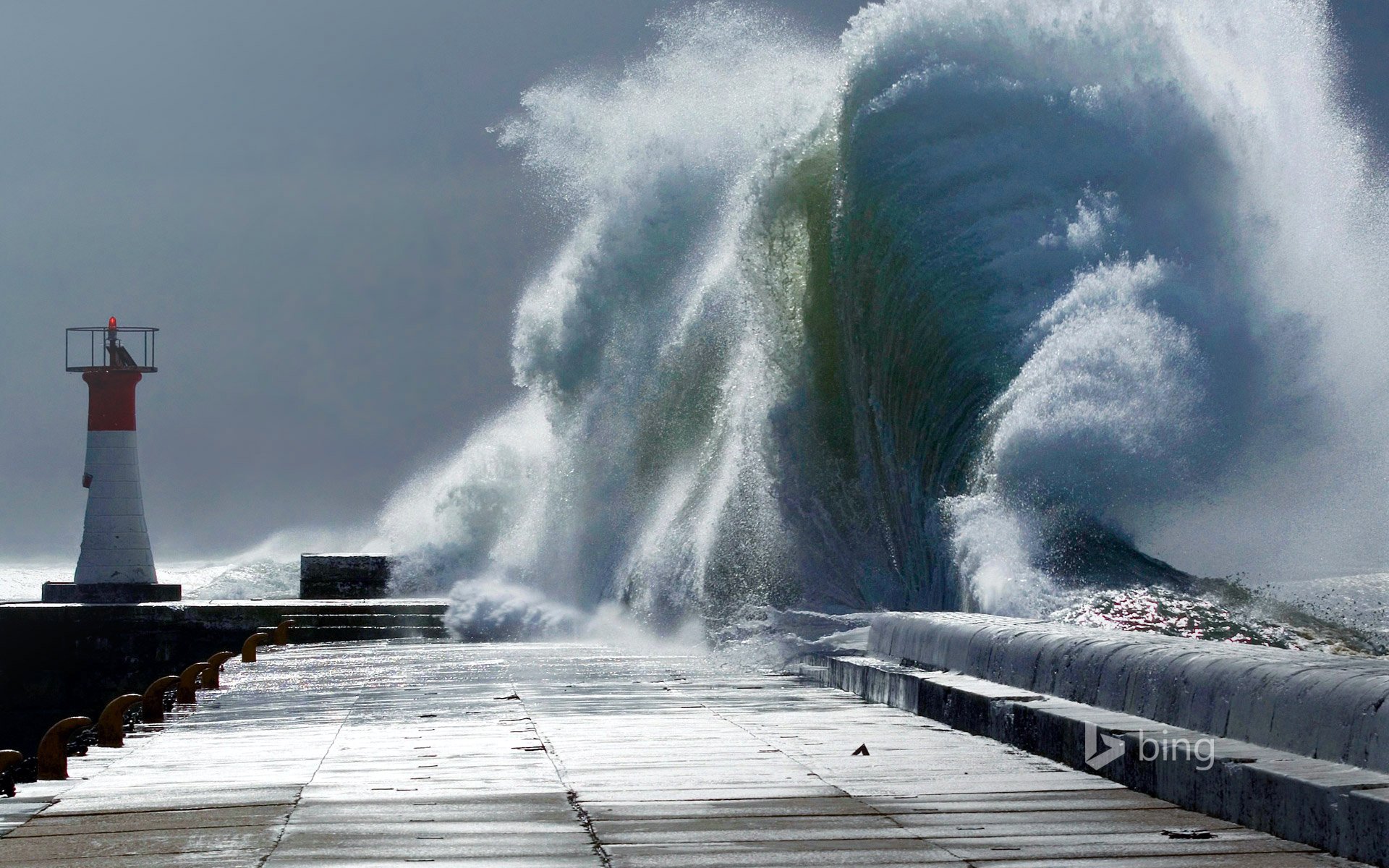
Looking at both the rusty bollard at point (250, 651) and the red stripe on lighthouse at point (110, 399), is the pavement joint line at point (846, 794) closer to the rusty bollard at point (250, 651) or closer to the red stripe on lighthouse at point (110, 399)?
the rusty bollard at point (250, 651)

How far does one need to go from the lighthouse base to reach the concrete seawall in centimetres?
407

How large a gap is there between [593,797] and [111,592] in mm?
29523

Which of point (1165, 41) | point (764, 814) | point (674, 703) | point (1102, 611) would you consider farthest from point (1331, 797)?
point (1165, 41)

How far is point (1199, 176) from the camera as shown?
20.6 meters

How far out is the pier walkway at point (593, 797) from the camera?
4.82 metres

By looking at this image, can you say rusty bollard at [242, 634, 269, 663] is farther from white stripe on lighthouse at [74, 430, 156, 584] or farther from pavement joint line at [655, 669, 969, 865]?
white stripe on lighthouse at [74, 430, 156, 584]

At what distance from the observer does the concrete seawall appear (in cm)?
2712

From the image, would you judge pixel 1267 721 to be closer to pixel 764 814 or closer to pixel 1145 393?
pixel 764 814

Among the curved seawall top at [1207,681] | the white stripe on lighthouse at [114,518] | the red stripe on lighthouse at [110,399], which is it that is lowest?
the curved seawall top at [1207,681]

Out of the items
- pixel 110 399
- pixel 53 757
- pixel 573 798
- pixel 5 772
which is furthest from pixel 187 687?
pixel 110 399

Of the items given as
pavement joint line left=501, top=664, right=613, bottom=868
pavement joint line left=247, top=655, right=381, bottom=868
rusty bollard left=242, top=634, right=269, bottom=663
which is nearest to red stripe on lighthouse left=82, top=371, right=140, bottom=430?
rusty bollard left=242, top=634, right=269, bottom=663

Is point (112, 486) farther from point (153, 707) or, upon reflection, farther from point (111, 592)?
point (153, 707)

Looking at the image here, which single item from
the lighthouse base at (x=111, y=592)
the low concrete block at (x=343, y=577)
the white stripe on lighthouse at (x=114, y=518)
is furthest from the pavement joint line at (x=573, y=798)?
the white stripe on lighthouse at (x=114, y=518)

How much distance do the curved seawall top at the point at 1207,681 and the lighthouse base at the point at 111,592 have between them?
26.9 m
